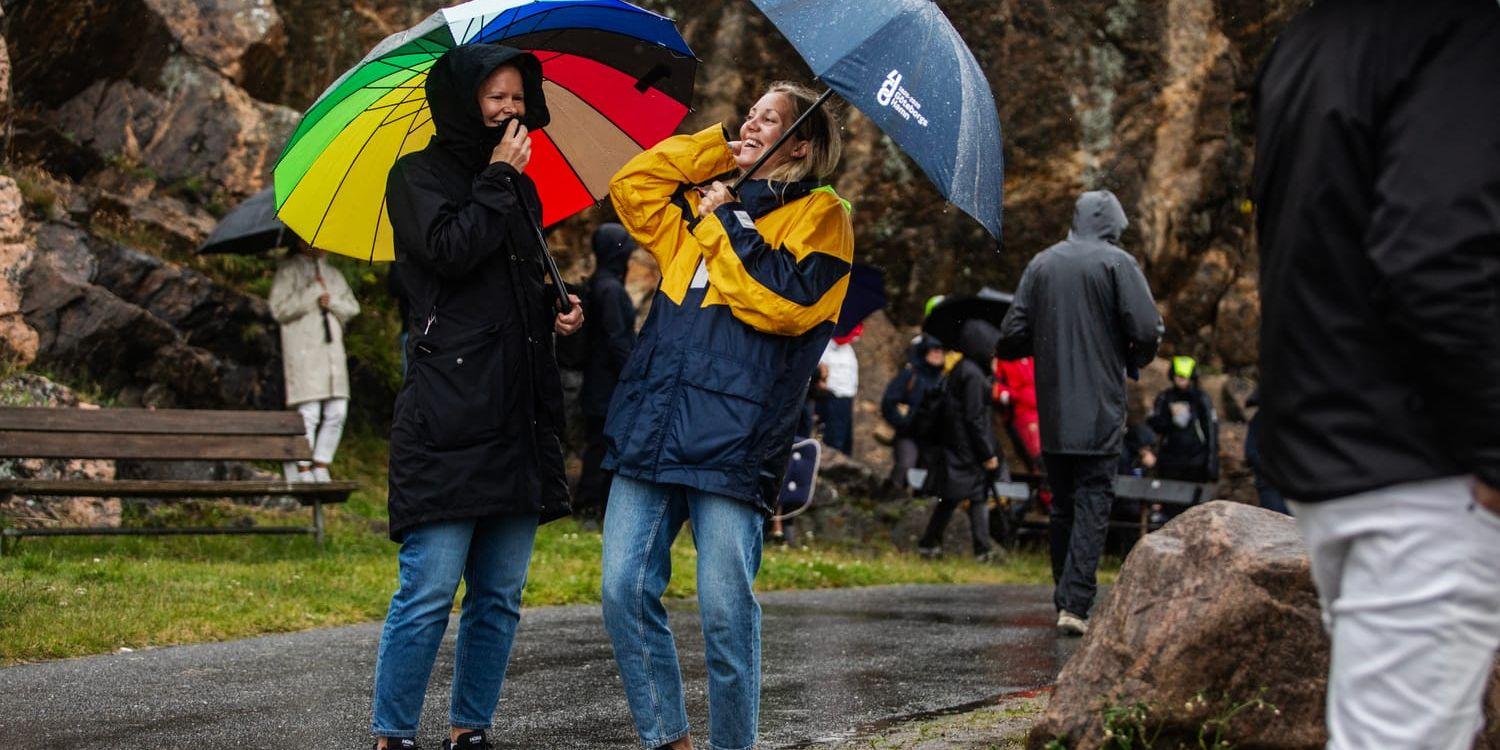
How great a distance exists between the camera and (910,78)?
4.47 meters

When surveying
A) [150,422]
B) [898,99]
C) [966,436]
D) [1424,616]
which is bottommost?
[966,436]

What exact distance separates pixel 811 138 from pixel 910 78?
0.35m

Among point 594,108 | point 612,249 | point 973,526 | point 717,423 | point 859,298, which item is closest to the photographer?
point 717,423

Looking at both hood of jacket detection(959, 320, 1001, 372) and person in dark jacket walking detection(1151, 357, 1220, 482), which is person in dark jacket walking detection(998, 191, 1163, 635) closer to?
hood of jacket detection(959, 320, 1001, 372)

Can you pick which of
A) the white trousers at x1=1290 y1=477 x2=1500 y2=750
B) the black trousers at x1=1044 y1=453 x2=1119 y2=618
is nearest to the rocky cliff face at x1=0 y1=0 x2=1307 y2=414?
the black trousers at x1=1044 y1=453 x2=1119 y2=618

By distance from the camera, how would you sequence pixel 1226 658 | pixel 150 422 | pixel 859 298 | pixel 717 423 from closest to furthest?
pixel 717 423, pixel 1226 658, pixel 859 298, pixel 150 422

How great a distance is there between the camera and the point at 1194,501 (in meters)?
14.2

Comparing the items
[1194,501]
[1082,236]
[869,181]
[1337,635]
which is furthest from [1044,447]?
[869,181]

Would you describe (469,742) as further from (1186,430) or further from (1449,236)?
(1186,430)

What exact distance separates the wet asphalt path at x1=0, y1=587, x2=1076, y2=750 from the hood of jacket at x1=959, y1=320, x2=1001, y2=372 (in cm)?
Answer: 498

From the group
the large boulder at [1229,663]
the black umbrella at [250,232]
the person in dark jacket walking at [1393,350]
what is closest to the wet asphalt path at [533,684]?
the large boulder at [1229,663]

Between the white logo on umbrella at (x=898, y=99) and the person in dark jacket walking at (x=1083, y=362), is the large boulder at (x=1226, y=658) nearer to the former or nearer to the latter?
the white logo on umbrella at (x=898, y=99)

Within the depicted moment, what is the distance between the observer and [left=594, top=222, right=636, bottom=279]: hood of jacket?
1205cm

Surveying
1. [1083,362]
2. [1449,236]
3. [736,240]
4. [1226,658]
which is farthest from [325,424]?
[1449,236]
